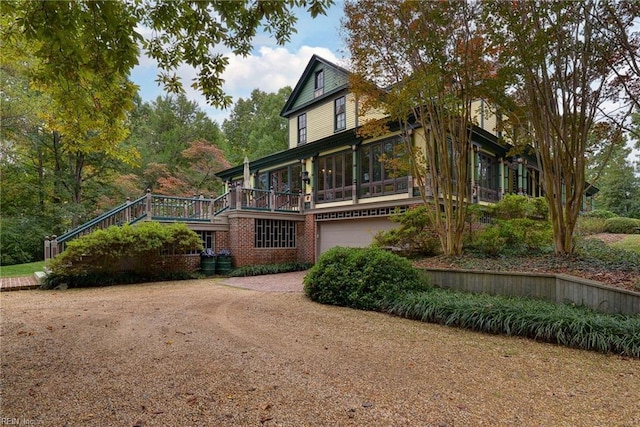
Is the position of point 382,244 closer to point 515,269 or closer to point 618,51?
point 515,269

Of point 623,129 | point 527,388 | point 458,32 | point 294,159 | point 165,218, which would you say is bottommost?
point 527,388

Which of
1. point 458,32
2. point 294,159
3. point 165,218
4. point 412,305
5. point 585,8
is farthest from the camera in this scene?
point 294,159

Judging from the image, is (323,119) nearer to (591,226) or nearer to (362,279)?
(362,279)

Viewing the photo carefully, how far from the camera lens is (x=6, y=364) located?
3.67 meters

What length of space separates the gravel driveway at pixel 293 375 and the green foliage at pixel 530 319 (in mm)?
236

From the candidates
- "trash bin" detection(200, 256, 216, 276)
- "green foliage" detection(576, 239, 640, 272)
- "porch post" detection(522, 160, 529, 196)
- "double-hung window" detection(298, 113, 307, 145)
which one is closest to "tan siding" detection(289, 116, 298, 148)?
"double-hung window" detection(298, 113, 307, 145)

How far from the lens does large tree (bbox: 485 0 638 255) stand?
21.8ft

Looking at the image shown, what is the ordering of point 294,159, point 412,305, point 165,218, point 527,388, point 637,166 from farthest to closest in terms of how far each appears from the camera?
1. point 637,166
2. point 294,159
3. point 165,218
4. point 412,305
5. point 527,388

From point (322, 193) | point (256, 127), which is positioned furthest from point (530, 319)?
point (256, 127)

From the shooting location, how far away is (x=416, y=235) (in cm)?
1011

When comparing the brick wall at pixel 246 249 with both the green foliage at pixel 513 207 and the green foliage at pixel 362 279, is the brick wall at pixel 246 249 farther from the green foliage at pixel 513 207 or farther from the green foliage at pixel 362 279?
the green foliage at pixel 513 207

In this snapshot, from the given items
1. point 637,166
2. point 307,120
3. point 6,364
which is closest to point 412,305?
point 6,364

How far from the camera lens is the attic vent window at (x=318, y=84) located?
56.2ft

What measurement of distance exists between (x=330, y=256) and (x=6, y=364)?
17.8 ft
